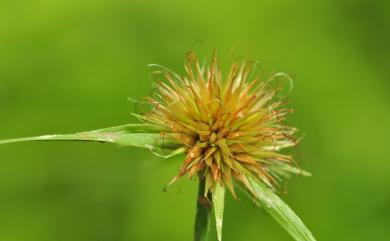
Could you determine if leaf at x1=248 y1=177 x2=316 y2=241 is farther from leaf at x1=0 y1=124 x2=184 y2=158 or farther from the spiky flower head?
leaf at x1=0 y1=124 x2=184 y2=158

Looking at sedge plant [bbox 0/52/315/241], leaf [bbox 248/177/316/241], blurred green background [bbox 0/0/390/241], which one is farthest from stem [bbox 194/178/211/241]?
blurred green background [bbox 0/0/390/241]

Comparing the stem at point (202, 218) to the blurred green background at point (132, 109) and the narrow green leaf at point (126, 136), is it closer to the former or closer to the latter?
the narrow green leaf at point (126, 136)

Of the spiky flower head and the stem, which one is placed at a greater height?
the spiky flower head

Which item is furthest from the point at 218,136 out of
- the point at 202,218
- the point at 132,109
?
the point at 132,109

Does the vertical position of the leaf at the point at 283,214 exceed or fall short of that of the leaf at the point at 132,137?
it falls short

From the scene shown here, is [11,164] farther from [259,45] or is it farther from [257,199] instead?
[257,199]

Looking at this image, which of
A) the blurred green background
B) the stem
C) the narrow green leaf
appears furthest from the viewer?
the blurred green background

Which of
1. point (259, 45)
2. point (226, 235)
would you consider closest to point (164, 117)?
point (226, 235)

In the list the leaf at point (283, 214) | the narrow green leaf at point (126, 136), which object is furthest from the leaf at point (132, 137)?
the leaf at point (283, 214)
